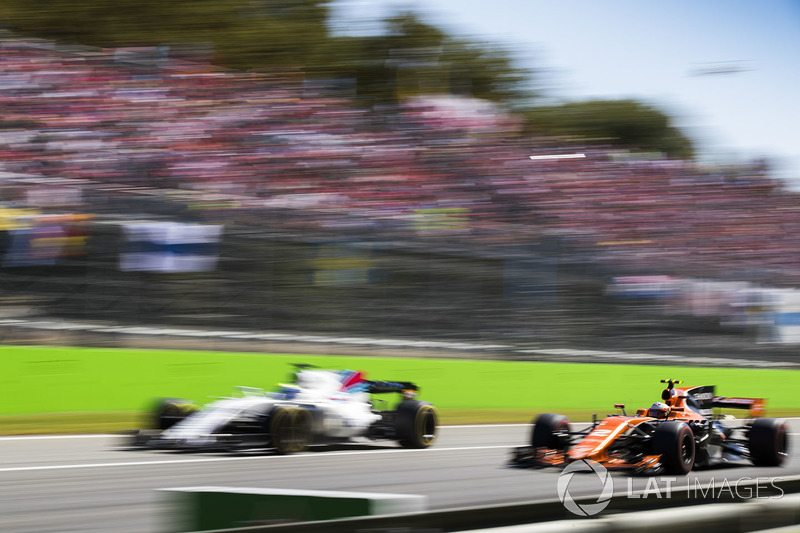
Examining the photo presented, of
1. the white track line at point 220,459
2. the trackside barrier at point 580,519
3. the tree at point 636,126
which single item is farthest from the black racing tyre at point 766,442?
the tree at point 636,126

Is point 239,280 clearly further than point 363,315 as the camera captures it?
No

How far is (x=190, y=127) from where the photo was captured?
1634 centimetres

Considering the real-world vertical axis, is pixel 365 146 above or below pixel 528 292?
above

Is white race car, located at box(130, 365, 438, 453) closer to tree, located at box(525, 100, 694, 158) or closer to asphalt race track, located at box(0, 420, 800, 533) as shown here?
asphalt race track, located at box(0, 420, 800, 533)

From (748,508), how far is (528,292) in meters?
10.6

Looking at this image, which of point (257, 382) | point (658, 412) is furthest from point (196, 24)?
point (658, 412)

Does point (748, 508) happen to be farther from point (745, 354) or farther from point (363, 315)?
point (745, 354)

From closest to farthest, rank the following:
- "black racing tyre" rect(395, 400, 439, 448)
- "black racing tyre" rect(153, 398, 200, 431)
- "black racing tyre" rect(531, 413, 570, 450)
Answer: "black racing tyre" rect(531, 413, 570, 450) < "black racing tyre" rect(153, 398, 200, 431) < "black racing tyre" rect(395, 400, 439, 448)

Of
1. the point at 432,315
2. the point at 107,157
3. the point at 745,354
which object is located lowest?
the point at 745,354

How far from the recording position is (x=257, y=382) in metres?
11.3

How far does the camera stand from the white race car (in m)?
7.61

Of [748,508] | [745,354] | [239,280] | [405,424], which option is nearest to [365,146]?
[239,280]

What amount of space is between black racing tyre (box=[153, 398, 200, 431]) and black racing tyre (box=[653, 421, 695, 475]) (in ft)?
13.4

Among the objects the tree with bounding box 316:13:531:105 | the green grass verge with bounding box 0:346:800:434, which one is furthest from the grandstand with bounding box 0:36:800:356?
the tree with bounding box 316:13:531:105
